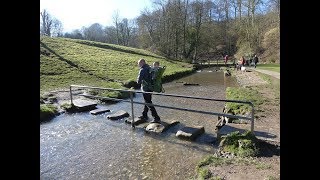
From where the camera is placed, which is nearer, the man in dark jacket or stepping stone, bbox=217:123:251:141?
stepping stone, bbox=217:123:251:141

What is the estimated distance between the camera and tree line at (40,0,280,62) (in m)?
48.1

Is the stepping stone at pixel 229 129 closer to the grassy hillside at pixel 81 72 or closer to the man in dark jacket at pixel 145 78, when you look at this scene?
the man in dark jacket at pixel 145 78

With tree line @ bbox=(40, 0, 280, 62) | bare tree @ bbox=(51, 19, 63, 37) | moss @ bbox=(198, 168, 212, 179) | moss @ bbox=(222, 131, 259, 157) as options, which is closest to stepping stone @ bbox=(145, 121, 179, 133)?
moss @ bbox=(222, 131, 259, 157)

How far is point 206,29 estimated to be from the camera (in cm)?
5753

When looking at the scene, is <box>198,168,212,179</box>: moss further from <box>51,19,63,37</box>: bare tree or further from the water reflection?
<box>51,19,63,37</box>: bare tree

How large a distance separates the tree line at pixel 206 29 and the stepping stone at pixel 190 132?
37.6 m

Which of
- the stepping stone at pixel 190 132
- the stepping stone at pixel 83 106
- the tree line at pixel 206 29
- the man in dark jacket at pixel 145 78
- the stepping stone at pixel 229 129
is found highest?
the tree line at pixel 206 29

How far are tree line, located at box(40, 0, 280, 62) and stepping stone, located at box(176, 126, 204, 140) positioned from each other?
37.6 m

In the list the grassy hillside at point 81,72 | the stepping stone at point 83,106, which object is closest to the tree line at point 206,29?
the grassy hillside at point 81,72

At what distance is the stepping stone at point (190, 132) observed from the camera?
7711 millimetres
